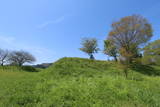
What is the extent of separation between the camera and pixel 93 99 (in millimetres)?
5395

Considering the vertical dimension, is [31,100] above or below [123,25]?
below

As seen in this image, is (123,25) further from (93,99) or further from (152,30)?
(93,99)

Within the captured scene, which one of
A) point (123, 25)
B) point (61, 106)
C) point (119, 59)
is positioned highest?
point (123, 25)

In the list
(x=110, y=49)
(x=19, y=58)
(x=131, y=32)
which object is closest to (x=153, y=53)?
(x=131, y=32)

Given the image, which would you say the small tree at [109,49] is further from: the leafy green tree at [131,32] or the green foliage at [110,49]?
the leafy green tree at [131,32]

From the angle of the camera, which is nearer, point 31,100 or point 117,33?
point 31,100

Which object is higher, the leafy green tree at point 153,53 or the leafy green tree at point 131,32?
the leafy green tree at point 131,32

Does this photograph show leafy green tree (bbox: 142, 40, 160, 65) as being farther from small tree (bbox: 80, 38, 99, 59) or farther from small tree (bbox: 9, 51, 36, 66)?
small tree (bbox: 9, 51, 36, 66)

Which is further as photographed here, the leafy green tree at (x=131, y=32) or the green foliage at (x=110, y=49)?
the green foliage at (x=110, y=49)

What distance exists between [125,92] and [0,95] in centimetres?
656

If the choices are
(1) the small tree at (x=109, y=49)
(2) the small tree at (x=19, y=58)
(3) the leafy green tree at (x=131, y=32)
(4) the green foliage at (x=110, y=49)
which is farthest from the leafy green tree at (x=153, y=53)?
(2) the small tree at (x=19, y=58)

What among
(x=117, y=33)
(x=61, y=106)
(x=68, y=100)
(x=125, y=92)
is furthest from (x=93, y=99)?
(x=117, y=33)

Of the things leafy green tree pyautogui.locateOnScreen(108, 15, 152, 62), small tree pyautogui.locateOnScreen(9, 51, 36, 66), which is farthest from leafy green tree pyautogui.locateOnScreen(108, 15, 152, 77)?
small tree pyautogui.locateOnScreen(9, 51, 36, 66)

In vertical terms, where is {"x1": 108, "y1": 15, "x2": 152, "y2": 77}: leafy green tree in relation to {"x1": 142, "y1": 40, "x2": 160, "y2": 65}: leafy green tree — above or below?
above
